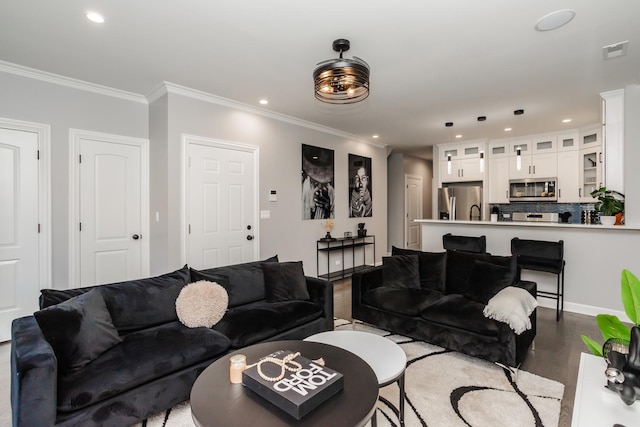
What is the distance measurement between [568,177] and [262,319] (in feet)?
20.3

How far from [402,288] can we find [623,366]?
6.90 feet

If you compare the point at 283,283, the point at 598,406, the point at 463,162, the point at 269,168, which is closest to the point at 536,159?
the point at 463,162

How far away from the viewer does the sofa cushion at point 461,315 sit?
2.52 meters

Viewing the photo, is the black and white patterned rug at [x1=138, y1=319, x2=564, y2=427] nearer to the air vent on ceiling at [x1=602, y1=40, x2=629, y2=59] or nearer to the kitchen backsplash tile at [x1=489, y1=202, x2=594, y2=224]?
the air vent on ceiling at [x1=602, y1=40, x2=629, y2=59]

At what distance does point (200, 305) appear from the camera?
241 cm

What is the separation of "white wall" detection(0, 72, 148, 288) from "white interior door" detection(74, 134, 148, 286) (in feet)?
0.43

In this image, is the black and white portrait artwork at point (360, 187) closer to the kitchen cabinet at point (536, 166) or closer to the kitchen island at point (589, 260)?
the kitchen island at point (589, 260)

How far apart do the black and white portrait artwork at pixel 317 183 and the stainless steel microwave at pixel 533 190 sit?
12.1 feet

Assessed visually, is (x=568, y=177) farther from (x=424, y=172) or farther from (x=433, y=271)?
(x=433, y=271)

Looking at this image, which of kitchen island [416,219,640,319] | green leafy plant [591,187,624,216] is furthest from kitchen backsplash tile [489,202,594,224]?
kitchen island [416,219,640,319]

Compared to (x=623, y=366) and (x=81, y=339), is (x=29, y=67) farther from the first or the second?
(x=623, y=366)

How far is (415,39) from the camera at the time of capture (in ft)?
8.94

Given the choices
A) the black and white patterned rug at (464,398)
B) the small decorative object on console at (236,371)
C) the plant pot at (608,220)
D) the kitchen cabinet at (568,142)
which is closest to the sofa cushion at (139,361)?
the black and white patterned rug at (464,398)

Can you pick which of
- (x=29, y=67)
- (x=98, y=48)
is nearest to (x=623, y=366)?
(x=98, y=48)
